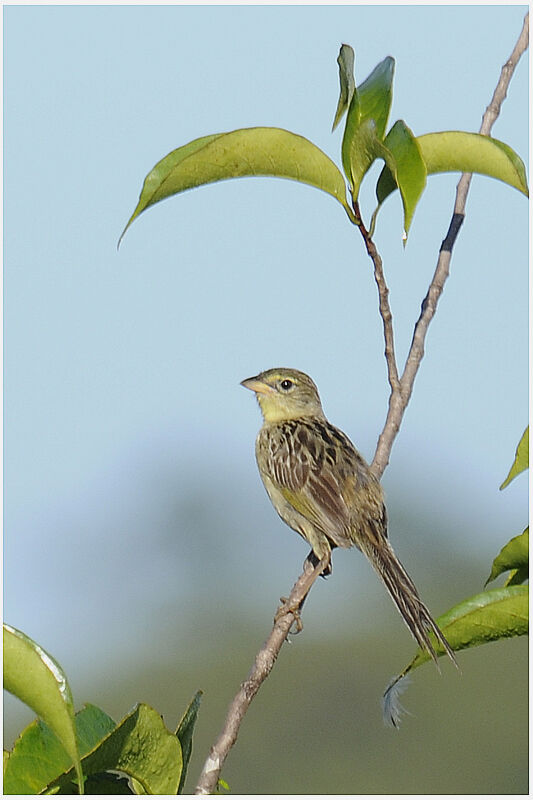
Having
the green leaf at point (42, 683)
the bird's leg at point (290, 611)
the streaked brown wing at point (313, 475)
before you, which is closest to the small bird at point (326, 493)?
the streaked brown wing at point (313, 475)

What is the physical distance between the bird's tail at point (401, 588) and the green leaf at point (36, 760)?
51.9 inches

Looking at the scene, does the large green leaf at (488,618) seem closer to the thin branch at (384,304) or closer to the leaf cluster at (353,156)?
the thin branch at (384,304)

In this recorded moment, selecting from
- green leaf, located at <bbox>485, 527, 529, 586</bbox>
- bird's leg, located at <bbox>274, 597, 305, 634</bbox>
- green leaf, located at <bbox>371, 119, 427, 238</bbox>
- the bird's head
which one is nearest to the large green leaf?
green leaf, located at <bbox>485, 527, 529, 586</bbox>

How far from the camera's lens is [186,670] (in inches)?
1057


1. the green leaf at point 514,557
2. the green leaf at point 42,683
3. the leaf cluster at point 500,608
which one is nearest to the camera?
the green leaf at point 42,683

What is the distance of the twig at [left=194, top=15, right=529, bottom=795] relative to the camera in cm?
259

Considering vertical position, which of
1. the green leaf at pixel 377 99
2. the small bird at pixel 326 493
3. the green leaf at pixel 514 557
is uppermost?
the green leaf at pixel 377 99

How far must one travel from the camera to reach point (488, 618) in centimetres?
255

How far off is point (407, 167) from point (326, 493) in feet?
9.03

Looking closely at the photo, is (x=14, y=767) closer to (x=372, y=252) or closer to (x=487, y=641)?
(x=487, y=641)

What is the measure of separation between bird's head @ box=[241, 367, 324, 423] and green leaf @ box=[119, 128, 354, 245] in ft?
10.9

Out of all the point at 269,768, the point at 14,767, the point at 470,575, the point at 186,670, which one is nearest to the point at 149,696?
the point at 186,670

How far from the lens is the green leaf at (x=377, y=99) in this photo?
296 centimetres

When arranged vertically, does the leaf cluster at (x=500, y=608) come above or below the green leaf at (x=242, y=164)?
below
